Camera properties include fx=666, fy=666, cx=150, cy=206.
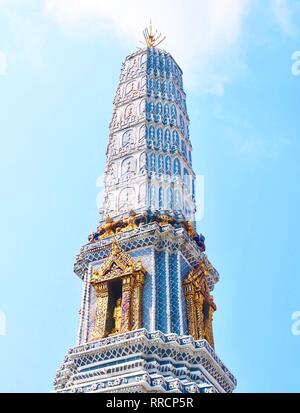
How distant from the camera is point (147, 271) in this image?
29.6 meters

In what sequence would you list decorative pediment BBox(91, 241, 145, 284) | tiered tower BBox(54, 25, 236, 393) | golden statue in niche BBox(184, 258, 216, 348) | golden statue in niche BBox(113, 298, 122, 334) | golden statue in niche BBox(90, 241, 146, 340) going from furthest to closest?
decorative pediment BBox(91, 241, 145, 284) → golden statue in niche BBox(184, 258, 216, 348) → golden statue in niche BBox(113, 298, 122, 334) → golden statue in niche BBox(90, 241, 146, 340) → tiered tower BBox(54, 25, 236, 393)

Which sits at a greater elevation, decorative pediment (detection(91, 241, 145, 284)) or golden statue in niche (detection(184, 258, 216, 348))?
decorative pediment (detection(91, 241, 145, 284))

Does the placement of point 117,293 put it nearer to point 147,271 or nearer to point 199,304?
point 147,271

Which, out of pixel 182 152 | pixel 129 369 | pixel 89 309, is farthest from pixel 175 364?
pixel 182 152

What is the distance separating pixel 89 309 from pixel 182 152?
1157 cm

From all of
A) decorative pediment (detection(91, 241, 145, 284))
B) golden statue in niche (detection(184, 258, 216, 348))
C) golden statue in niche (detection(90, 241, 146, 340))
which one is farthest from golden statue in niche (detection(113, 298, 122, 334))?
golden statue in niche (detection(184, 258, 216, 348))

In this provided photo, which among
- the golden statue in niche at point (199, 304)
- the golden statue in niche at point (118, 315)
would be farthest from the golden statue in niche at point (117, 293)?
the golden statue in niche at point (199, 304)

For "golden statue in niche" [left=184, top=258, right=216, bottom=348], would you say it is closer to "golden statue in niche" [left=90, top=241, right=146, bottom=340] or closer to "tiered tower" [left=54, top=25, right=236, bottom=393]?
"tiered tower" [left=54, top=25, right=236, bottom=393]

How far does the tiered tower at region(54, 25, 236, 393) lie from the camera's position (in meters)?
26.3

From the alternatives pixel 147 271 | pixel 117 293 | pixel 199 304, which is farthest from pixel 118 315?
pixel 199 304

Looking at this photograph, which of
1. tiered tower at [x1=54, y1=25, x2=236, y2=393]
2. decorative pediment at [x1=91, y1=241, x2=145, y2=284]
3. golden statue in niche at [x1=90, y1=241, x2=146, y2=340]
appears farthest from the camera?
decorative pediment at [x1=91, y1=241, x2=145, y2=284]

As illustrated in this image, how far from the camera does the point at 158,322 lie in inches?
1096

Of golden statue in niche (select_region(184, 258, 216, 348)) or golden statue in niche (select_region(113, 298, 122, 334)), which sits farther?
golden statue in niche (select_region(184, 258, 216, 348))
